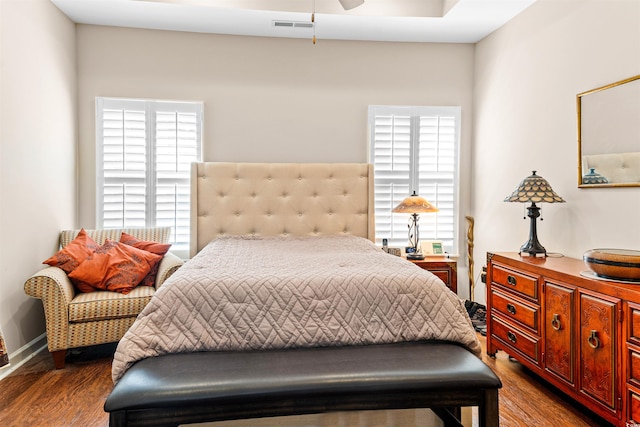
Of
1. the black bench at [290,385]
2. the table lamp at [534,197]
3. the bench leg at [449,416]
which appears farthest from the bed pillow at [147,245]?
the table lamp at [534,197]

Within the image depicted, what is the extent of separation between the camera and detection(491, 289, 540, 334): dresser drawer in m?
2.43

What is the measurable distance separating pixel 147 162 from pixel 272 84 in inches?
56.8

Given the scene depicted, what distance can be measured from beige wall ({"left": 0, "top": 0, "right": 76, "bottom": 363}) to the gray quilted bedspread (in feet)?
5.77

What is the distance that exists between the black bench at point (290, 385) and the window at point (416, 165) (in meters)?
2.50

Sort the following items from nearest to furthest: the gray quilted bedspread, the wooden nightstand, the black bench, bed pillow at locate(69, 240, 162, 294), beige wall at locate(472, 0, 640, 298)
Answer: the black bench, the gray quilted bedspread, beige wall at locate(472, 0, 640, 298), bed pillow at locate(69, 240, 162, 294), the wooden nightstand

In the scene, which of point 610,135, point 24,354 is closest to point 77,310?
point 24,354

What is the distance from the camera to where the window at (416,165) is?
400 cm

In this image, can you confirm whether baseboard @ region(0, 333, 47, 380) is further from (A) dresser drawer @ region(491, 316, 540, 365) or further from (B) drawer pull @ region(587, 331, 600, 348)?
(B) drawer pull @ region(587, 331, 600, 348)

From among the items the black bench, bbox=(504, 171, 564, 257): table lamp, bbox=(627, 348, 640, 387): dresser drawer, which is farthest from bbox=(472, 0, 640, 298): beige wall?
the black bench

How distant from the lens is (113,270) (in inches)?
115

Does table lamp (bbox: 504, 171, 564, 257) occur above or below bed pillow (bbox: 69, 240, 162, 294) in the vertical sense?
above

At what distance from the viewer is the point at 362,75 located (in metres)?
3.95

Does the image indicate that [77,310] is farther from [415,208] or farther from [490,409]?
[415,208]

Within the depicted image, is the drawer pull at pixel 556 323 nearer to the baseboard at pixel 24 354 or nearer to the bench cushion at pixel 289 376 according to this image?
the bench cushion at pixel 289 376
